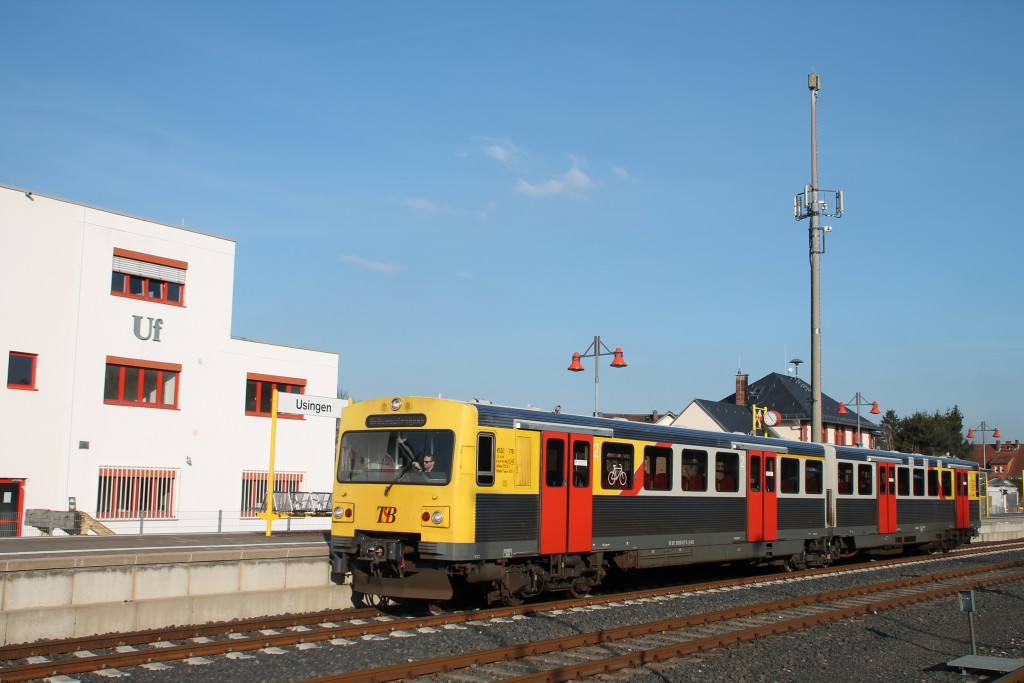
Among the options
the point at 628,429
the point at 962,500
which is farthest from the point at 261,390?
the point at 962,500

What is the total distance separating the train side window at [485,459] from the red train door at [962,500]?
64.8 ft

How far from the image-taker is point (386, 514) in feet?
45.2

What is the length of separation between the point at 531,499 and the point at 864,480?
12.1m

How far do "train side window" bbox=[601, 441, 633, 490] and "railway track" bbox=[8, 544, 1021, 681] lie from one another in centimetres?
191

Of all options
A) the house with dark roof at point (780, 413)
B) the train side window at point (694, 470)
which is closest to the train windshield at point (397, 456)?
the train side window at point (694, 470)

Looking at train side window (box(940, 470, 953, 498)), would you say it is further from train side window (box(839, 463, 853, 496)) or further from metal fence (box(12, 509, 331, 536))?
metal fence (box(12, 509, 331, 536))

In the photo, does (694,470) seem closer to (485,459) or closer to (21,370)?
(485,459)

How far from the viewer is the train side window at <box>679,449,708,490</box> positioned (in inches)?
683

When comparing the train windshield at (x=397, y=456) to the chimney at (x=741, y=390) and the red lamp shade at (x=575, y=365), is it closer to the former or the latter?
the red lamp shade at (x=575, y=365)

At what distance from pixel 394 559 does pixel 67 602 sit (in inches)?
163

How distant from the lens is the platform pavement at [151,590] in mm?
11070

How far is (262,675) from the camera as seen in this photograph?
959 centimetres

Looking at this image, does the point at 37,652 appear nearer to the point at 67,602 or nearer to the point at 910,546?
the point at 67,602

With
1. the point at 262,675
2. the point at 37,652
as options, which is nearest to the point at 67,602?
the point at 37,652
